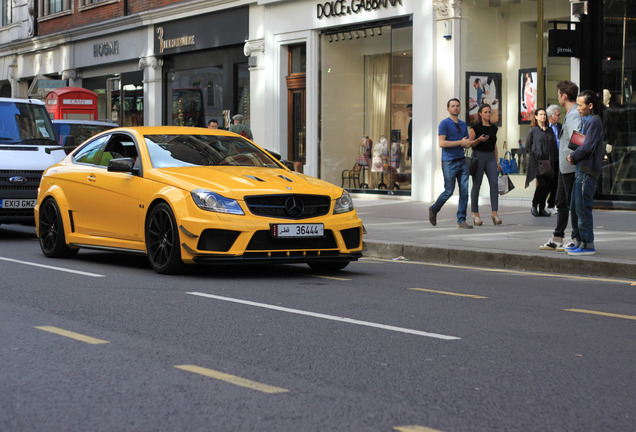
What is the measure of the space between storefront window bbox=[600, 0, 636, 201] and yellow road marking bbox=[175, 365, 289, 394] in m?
13.7

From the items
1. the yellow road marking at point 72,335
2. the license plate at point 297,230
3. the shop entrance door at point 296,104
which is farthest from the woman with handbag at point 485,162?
the shop entrance door at point 296,104

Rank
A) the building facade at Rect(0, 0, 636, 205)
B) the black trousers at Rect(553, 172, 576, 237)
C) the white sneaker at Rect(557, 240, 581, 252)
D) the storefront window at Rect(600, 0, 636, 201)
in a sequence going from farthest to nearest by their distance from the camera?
the building facade at Rect(0, 0, 636, 205) → the storefront window at Rect(600, 0, 636, 201) → the black trousers at Rect(553, 172, 576, 237) → the white sneaker at Rect(557, 240, 581, 252)

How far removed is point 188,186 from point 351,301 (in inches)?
89.7

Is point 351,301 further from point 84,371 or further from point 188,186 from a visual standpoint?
point 84,371

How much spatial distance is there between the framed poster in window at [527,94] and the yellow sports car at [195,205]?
935 centimetres

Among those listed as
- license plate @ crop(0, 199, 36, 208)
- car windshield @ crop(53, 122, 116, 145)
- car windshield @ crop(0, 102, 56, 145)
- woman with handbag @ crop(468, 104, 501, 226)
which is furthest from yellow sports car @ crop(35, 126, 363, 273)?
car windshield @ crop(53, 122, 116, 145)

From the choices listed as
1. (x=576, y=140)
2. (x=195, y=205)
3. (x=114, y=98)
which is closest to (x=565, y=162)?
(x=576, y=140)

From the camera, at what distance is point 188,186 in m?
9.77

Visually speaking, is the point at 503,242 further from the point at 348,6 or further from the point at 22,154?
the point at 348,6

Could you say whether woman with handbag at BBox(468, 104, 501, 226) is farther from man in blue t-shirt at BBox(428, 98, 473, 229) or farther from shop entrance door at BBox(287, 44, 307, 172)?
shop entrance door at BBox(287, 44, 307, 172)

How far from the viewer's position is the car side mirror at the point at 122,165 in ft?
34.4

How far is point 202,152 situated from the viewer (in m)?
11.0

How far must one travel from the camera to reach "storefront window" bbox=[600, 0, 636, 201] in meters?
18.0

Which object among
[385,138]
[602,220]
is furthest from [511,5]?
[602,220]
